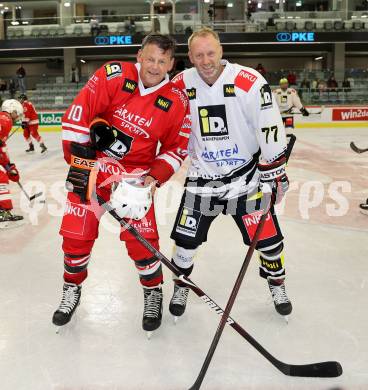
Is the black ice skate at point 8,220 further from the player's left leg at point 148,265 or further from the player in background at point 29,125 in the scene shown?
the player in background at point 29,125

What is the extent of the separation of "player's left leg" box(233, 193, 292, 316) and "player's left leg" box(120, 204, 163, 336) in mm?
425

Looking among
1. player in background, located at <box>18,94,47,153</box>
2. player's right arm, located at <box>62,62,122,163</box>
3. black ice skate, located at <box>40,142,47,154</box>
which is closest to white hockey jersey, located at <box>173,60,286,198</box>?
player's right arm, located at <box>62,62,122,163</box>

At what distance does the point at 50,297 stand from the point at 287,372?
1.39m

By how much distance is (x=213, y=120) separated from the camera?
2160 millimetres

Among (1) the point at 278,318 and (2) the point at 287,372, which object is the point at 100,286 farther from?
(2) the point at 287,372

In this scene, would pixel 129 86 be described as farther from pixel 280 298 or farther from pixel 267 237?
pixel 280 298

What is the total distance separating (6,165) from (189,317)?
2287 mm

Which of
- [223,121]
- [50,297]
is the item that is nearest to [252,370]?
[223,121]

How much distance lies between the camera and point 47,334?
7.34 feet

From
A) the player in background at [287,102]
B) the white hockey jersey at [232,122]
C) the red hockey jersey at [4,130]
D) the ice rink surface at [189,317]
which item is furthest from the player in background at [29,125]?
the white hockey jersey at [232,122]

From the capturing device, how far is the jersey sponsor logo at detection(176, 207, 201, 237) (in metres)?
2.28

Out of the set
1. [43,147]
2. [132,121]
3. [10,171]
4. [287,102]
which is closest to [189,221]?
[132,121]

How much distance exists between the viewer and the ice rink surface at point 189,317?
1.90 metres

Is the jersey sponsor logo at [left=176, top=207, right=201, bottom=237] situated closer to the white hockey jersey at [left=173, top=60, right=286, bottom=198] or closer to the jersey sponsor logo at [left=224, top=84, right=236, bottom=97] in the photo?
the white hockey jersey at [left=173, top=60, right=286, bottom=198]
